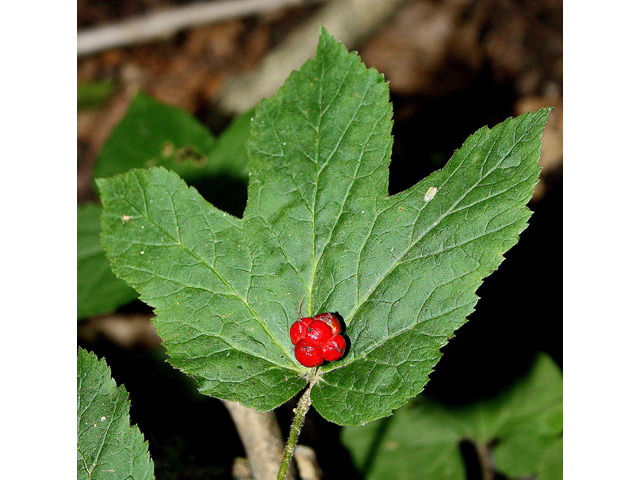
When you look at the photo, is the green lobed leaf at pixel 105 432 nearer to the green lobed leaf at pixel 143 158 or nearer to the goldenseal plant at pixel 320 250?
the goldenseal plant at pixel 320 250

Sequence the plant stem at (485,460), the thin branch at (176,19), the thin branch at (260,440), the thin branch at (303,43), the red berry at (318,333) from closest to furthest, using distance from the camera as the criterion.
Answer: the red berry at (318,333) < the thin branch at (260,440) < the plant stem at (485,460) < the thin branch at (303,43) < the thin branch at (176,19)

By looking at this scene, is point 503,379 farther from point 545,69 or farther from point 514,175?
point 545,69

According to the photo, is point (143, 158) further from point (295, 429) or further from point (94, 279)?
point (295, 429)

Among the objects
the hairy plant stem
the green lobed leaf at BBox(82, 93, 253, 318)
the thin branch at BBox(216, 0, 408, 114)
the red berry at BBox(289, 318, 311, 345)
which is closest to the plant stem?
the hairy plant stem

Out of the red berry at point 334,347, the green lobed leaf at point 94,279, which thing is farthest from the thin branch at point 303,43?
the red berry at point 334,347

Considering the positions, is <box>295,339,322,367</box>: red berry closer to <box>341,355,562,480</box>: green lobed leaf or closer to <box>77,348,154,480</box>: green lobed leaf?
<box>77,348,154,480</box>: green lobed leaf

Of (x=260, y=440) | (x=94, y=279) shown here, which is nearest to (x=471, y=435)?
(x=260, y=440)

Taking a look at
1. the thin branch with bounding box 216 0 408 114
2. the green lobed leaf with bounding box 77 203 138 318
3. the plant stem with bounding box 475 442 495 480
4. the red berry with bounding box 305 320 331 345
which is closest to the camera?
the red berry with bounding box 305 320 331 345

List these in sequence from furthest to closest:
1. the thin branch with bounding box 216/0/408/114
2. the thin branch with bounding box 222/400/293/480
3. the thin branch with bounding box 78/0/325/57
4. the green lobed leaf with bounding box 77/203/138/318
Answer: the thin branch with bounding box 78/0/325/57, the thin branch with bounding box 216/0/408/114, the green lobed leaf with bounding box 77/203/138/318, the thin branch with bounding box 222/400/293/480
